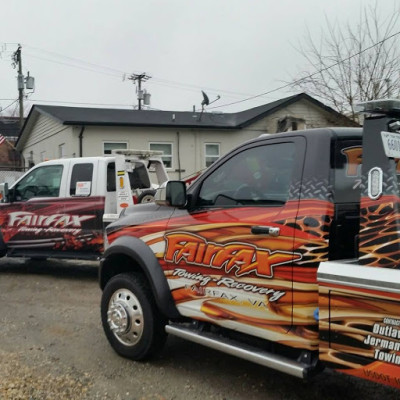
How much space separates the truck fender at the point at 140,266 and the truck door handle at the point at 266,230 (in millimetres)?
1123

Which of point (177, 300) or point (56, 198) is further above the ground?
point (56, 198)

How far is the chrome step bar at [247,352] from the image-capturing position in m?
3.15

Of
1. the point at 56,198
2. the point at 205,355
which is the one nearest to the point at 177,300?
the point at 205,355

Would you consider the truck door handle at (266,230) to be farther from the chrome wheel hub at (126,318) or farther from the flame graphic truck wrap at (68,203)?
the flame graphic truck wrap at (68,203)

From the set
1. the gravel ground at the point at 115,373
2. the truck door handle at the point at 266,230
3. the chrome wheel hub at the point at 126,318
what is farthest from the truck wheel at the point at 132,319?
the truck door handle at the point at 266,230

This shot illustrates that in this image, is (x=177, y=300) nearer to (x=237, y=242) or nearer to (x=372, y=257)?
(x=237, y=242)

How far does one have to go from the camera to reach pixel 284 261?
10.6 ft

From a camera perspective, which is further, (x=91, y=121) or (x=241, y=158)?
(x=91, y=121)

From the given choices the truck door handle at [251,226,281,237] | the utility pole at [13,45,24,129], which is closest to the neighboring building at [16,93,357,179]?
the utility pole at [13,45,24,129]

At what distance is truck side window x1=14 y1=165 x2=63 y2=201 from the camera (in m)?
8.48

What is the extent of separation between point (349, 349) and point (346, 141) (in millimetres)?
1340

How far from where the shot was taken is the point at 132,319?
445 cm

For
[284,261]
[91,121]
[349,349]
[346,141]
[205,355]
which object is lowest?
[205,355]

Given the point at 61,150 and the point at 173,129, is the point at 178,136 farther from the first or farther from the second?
the point at 61,150
